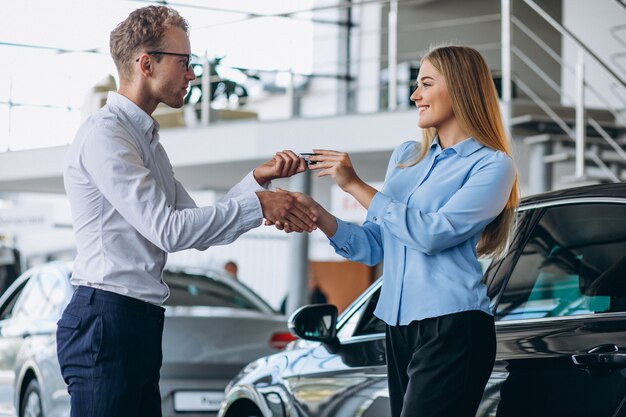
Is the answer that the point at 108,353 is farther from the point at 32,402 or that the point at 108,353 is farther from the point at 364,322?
the point at 32,402

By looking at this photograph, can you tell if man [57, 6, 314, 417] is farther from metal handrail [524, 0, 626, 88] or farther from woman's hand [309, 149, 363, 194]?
metal handrail [524, 0, 626, 88]

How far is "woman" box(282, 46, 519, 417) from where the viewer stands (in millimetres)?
3062

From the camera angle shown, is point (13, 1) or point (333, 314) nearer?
point (333, 314)

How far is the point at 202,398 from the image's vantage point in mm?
7379

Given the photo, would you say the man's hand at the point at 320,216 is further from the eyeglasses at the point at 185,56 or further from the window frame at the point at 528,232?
the window frame at the point at 528,232

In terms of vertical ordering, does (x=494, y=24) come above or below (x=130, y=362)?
above

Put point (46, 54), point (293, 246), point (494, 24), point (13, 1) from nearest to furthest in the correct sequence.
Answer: point (293, 246) < point (46, 54) < point (13, 1) < point (494, 24)

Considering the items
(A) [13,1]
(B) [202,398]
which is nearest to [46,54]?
(A) [13,1]

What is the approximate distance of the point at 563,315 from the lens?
3670mm

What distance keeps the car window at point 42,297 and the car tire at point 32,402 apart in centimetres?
47

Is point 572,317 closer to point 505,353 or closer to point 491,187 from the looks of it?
point 505,353

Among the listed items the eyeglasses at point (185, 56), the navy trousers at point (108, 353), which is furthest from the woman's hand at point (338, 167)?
the navy trousers at point (108, 353)

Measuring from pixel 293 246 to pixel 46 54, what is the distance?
4.62 m

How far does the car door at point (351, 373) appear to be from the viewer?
4027 millimetres
